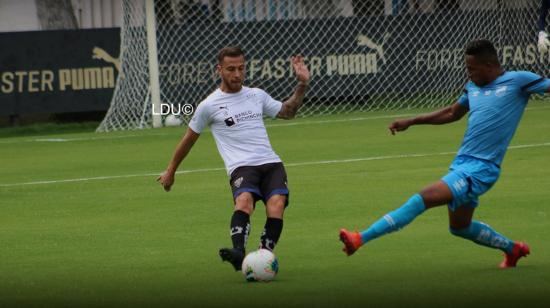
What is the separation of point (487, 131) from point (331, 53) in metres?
17.4

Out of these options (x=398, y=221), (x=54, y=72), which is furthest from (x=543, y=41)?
(x=398, y=221)

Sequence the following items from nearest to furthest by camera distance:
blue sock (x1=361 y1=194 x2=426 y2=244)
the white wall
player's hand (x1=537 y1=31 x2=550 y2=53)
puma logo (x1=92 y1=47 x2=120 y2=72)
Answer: blue sock (x1=361 y1=194 x2=426 y2=244) → player's hand (x1=537 y1=31 x2=550 y2=53) → puma logo (x1=92 y1=47 x2=120 y2=72) → the white wall

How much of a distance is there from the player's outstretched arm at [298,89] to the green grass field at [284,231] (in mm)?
1156

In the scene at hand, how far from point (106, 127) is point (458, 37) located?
7.47m

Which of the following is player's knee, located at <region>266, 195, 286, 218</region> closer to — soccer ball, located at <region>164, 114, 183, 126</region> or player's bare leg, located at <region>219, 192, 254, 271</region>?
player's bare leg, located at <region>219, 192, 254, 271</region>

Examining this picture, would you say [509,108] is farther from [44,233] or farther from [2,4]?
[2,4]

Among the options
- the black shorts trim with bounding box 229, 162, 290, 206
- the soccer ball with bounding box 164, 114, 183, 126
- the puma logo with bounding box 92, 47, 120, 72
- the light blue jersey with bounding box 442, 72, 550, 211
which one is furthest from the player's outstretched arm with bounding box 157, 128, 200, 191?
the puma logo with bounding box 92, 47, 120, 72

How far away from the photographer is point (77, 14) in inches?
1416

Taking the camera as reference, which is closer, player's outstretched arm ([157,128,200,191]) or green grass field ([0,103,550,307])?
green grass field ([0,103,550,307])

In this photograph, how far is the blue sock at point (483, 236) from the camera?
9781 mm

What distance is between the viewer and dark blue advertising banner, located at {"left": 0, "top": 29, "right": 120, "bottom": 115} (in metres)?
25.6

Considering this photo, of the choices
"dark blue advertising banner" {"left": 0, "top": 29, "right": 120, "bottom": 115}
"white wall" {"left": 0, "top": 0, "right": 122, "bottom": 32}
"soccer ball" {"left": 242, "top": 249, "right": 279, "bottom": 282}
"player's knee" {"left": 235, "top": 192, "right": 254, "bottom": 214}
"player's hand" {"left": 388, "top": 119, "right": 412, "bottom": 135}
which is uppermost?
"player's hand" {"left": 388, "top": 119, "right": 412, "bottom": 135}

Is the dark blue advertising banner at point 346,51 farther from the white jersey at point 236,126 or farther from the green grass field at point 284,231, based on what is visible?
the white jersey at point 236,126

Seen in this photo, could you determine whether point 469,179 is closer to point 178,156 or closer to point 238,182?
point 238,182
